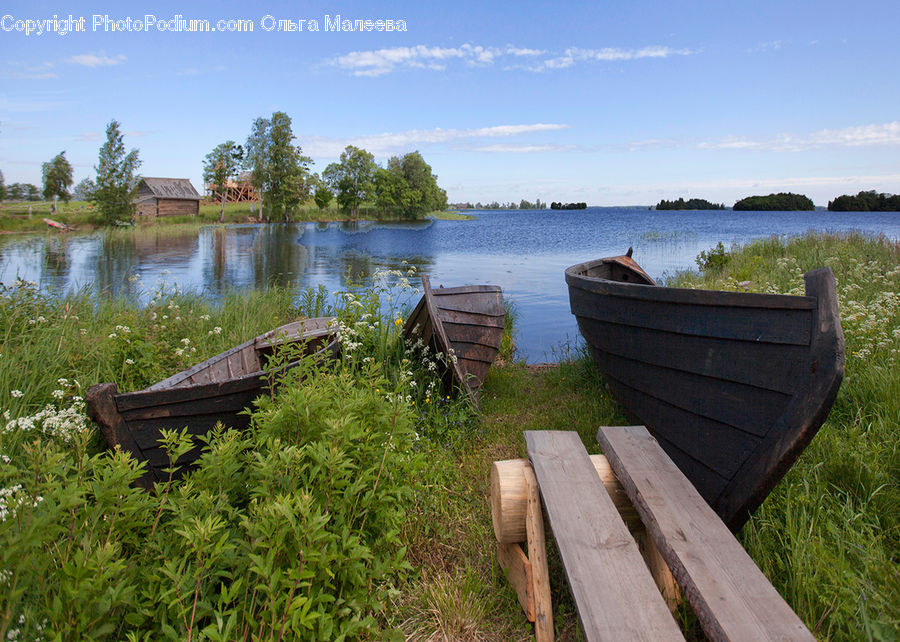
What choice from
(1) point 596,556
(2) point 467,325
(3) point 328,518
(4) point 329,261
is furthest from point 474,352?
(4) point 329,261

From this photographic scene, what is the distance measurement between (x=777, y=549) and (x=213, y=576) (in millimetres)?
2971

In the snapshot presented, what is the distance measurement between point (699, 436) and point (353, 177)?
7226 cm

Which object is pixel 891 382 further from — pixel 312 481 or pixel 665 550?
pixel 312 481

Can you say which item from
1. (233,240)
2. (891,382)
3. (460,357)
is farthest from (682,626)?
(233,240)

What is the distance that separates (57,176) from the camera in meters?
54.2

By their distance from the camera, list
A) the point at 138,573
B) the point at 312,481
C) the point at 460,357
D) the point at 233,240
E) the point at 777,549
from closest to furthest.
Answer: the point at 138,573 → the point at 312,481 → the point at 777,549 → the point at 460,357 → the point at 233,240

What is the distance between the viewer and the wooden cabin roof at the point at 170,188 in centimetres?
5119

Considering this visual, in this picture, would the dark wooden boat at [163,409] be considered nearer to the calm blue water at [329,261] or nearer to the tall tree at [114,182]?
the calm blue water at [329,261]

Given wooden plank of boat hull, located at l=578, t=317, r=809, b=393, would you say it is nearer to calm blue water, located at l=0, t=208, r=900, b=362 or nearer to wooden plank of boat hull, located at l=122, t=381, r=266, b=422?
wooden plank of boat hull, located at l=122, t=381, r=266, b=422

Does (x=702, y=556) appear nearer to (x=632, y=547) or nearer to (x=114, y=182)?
(x=632, y=547)

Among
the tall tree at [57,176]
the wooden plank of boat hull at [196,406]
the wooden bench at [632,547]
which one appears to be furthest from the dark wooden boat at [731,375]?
the tall tree at [57,176]

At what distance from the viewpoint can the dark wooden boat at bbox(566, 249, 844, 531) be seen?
276 centimetres

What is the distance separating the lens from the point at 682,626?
2.51 metres

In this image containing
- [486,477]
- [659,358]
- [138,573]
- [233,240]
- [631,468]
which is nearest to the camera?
[138,573]
